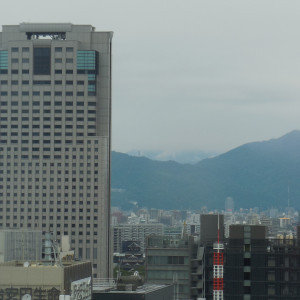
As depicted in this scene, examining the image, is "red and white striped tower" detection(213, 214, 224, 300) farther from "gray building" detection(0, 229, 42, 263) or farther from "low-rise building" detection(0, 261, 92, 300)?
"low-rise building" detection(0, 261, 92, 300)

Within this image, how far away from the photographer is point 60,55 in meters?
177

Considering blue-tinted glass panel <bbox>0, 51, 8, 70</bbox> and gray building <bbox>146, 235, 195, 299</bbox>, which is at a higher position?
blue-tinted glass panel <bbox>0, 51, 8, 70</bbox>

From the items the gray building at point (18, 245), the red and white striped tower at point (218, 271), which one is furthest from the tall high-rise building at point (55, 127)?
the red and white striped tower at point (218, 271)

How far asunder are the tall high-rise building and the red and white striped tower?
2917 inches

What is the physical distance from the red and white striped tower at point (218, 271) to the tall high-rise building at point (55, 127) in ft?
243

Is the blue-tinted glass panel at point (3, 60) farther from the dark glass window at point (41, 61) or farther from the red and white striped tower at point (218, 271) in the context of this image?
the red and white striped tower at point (218, 271)

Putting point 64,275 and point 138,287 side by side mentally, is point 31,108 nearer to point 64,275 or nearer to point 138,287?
point 138,287

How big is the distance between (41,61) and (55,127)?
36.7 feet

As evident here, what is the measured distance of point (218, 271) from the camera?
317ft

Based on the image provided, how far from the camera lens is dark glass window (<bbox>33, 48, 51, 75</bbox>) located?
177 meters

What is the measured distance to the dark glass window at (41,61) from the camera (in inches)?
6978

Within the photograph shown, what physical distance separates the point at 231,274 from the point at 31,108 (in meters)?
84.9

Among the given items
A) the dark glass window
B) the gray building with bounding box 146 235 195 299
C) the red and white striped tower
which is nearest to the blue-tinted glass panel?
the dark glass window

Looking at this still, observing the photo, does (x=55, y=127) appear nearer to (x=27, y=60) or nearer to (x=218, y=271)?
(x=27, y=60)
